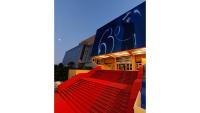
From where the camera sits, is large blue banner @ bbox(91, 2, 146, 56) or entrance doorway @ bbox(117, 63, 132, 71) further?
entrance doorway @ bbox(117, 63, 132, 71)

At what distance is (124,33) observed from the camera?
12016 mm

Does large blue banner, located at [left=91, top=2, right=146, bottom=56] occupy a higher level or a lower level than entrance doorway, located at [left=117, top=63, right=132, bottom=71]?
higher

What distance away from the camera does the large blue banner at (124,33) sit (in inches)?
411

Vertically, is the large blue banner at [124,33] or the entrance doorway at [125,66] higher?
the large blue banner at [124,33]

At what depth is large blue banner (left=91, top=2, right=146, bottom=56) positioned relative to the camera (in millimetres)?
10445

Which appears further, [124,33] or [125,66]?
[125,66]

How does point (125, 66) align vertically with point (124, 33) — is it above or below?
below

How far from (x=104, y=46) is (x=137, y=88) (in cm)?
977

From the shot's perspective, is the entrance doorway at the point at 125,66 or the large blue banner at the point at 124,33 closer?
the large blue banner at the point at 124,33
